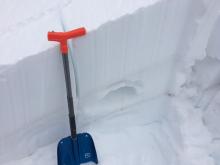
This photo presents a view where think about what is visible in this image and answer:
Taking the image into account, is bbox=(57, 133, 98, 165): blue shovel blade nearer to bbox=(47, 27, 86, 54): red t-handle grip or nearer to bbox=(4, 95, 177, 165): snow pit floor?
bbox=(4, 95, 177, 165): snow pit floor

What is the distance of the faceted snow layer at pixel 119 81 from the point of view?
132cm

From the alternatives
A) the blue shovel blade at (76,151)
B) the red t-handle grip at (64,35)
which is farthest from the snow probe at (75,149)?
the red t-handle grip at (64,35)

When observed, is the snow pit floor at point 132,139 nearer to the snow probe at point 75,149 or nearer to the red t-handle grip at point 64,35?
the snow probe at point 75,149

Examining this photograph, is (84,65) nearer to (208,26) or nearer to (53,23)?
(53,23)

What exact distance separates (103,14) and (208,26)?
433 millimetres

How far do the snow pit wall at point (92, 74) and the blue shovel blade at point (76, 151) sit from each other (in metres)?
0.06

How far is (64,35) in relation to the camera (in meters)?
1.22

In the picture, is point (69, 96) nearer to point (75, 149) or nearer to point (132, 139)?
point (75, 149)

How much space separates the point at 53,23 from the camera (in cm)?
135

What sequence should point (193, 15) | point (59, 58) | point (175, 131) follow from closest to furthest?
point (59, 58) < point (193, 15) < point (175, 131)

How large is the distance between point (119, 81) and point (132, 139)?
28 centimetres

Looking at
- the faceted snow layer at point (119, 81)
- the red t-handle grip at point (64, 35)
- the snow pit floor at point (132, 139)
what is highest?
the red t-handle grip at point (64, 35)

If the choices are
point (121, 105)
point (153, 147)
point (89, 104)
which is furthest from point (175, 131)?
point (89, 104)

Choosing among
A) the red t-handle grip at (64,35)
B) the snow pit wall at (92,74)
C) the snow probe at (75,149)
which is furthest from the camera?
the snow probe at (75,149)
